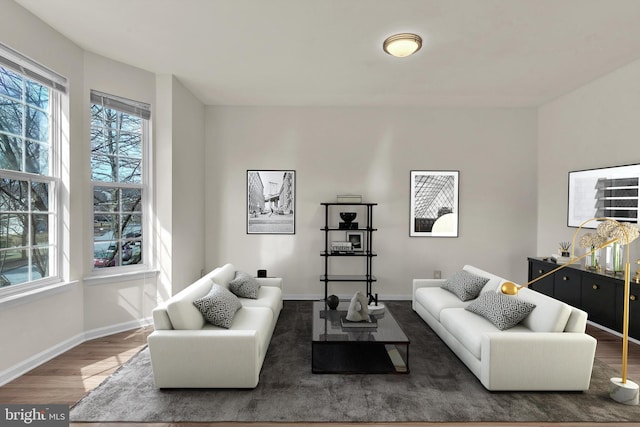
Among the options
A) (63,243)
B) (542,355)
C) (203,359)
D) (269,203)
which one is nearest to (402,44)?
(542,355)

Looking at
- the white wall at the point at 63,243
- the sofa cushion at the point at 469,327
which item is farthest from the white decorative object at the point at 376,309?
the white wall at the point at 63,243

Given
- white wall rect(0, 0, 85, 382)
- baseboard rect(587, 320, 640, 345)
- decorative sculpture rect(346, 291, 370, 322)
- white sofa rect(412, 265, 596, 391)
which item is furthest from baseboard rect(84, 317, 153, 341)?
baseboard rect(587, 320, 640, 345)

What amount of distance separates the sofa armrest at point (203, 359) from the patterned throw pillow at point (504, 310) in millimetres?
2048

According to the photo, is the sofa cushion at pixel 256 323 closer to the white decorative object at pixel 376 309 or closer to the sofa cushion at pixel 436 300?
the white decorative object at pixel 376 309

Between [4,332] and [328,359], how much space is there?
2628 millimetres

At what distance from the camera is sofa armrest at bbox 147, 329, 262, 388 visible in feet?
8.84

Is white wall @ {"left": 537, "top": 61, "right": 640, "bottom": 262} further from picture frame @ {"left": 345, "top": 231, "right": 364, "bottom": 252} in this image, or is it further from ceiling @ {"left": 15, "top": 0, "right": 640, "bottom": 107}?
picture frame @ {"left": 345, "top": 231, "right": 364, "bottom": 252}

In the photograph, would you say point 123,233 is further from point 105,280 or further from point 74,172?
point 74,172

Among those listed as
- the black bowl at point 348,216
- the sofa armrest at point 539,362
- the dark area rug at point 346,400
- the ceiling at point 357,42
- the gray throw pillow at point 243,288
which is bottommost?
the dark area rug at point 346,400

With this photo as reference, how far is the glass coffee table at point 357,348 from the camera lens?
3.02 metres

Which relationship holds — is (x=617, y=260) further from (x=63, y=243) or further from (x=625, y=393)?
(x=63, y=243)

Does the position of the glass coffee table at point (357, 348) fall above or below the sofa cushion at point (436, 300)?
below

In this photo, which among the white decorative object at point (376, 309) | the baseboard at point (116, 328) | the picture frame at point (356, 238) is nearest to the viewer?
the white decorative object at point (376, 309)

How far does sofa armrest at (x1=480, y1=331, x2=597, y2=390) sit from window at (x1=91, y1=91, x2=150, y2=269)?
3.89m
